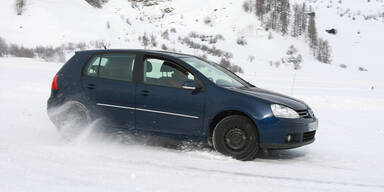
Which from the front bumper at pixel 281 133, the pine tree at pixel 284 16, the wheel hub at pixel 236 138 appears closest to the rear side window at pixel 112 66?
the wheel hub at pixel 236 138

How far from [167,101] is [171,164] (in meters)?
0.94

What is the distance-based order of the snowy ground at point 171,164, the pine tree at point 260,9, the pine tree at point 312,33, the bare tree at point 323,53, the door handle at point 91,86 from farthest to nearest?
the pine tree at point 260,9
the pine tree at point 312,33
the bare tree at point 323,53
the door handle at point 91,86
the snowy ground at point 171,164

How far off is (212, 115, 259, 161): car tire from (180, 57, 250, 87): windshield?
1.90 ft

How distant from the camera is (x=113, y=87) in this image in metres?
6.39

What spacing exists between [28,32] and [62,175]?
63.3 feet

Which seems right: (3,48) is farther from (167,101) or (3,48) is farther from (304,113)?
(304,113)

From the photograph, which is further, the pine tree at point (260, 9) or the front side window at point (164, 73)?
the pine tree at point (260, 9)

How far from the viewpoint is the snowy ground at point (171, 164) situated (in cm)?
459

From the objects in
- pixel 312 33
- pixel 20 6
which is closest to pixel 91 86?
pixel 20 6

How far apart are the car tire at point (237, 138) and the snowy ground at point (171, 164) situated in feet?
0.41

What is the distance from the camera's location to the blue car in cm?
Result: 575

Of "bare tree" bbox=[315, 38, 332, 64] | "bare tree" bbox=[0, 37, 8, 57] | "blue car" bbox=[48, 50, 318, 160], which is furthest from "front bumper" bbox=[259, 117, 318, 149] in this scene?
"bare tree" bbox=[315, 38, 332, 64]

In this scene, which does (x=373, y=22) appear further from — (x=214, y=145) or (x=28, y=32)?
(x=214, y=145)

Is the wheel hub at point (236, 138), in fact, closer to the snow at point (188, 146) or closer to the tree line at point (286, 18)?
the snow at point (188, 146)
